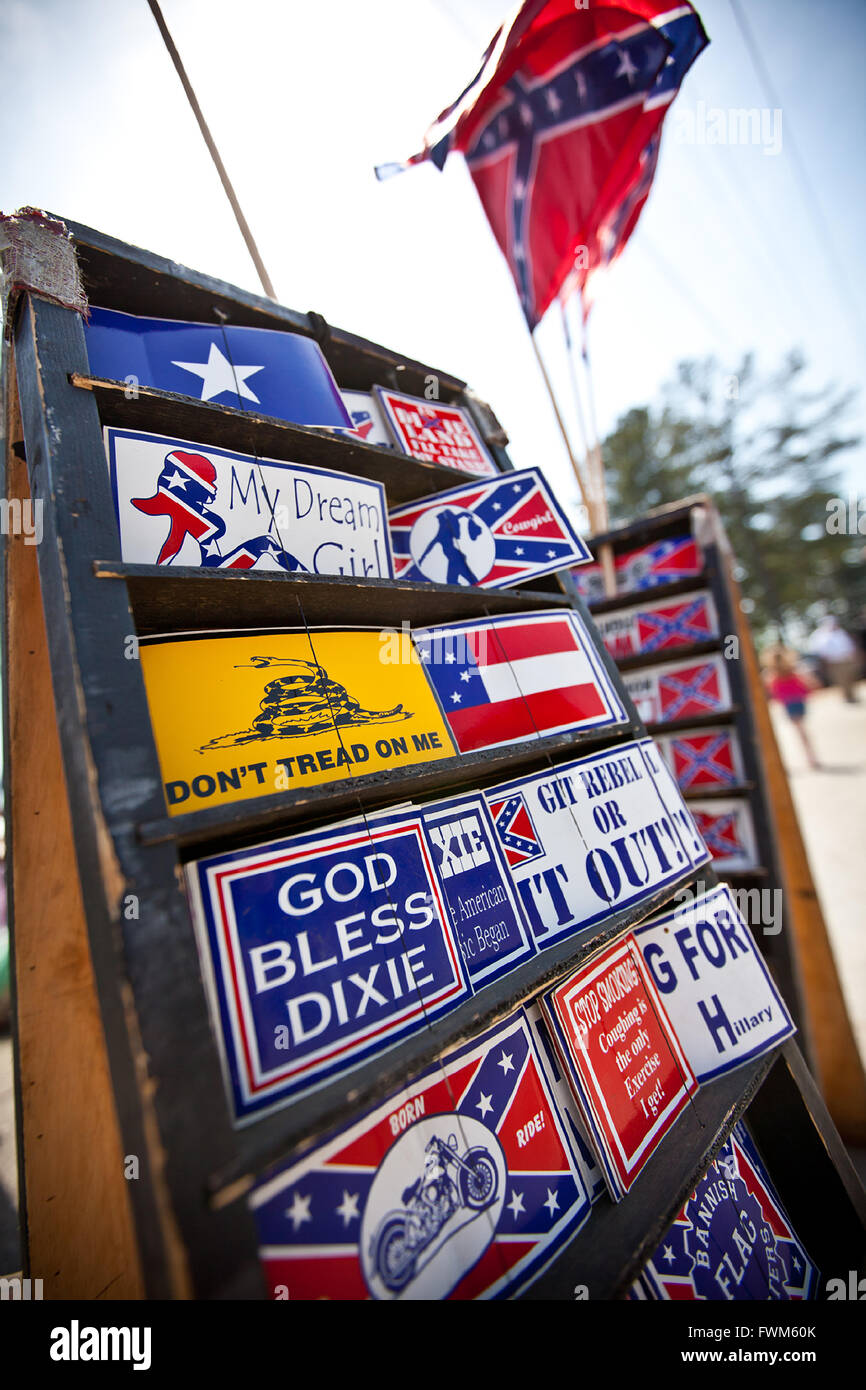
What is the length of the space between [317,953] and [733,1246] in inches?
54.3

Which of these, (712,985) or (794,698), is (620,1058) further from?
(794,698)

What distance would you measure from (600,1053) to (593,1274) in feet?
1.27

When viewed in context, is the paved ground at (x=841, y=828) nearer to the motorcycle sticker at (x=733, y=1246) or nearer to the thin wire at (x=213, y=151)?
the motorcycle sticker at (x=733, y=1246)

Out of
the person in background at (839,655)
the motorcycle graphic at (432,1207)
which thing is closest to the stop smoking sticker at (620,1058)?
the motorcycle graphic at (432,1207)

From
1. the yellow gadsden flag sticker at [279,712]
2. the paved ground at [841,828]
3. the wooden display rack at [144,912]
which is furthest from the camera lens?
the paved ground at [841,828]

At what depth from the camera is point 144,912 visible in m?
0.86

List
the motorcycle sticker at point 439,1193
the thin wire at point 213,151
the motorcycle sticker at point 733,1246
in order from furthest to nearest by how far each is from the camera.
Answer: the thin wire at point 213,151 → the motorcycle sticker at point 733,1246 → the motorcycle sticker at point 439,1193

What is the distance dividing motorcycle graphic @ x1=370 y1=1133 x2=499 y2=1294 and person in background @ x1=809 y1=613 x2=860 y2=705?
581 inches

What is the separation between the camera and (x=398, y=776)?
122 cm

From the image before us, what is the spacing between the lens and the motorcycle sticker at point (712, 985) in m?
1.59

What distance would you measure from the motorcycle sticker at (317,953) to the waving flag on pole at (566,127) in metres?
4.08

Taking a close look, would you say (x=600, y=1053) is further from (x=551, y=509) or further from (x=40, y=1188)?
(x=551, y=509)

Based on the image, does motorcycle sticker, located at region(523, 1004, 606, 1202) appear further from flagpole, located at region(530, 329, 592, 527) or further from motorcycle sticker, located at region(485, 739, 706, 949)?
flagpole, located at region(530, 329, 592, 527)

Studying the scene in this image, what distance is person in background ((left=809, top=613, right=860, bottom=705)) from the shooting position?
41.3ft
